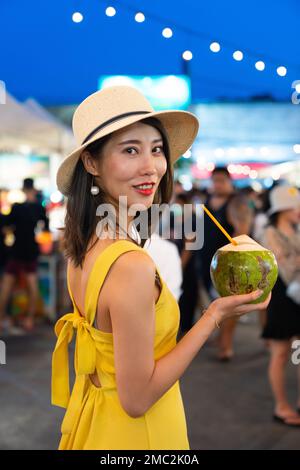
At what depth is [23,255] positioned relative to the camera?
6.21 m

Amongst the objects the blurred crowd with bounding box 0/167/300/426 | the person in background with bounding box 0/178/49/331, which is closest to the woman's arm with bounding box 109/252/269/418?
the blurred crowd with bounding box 0/167/300/426

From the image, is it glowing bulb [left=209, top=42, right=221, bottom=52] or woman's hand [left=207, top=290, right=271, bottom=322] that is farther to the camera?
glowing bulb [left=209, top=42, right=221, bottom=52]

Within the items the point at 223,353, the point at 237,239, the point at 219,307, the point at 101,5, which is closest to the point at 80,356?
the point at 219,307

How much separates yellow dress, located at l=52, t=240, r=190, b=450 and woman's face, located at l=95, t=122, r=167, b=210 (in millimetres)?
139

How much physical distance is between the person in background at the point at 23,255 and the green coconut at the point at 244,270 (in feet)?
16.2

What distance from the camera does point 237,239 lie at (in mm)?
1483

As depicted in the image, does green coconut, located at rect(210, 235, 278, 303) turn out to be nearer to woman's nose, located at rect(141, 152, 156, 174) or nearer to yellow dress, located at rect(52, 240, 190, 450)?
yellow dress, located at rect(52, 240, 190, 450)

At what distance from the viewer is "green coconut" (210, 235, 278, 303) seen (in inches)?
54.4

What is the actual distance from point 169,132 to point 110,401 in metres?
0.78

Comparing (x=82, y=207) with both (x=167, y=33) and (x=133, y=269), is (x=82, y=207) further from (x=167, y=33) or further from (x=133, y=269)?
(x=167, y=33)

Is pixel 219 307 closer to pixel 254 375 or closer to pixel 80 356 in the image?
pixel 80 356

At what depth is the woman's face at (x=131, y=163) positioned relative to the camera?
137 centimetres

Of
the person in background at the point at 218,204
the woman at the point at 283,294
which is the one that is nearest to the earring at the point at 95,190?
the woman at the point at 283,294

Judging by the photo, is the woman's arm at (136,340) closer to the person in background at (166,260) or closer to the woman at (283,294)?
the person in background at (166,260)
